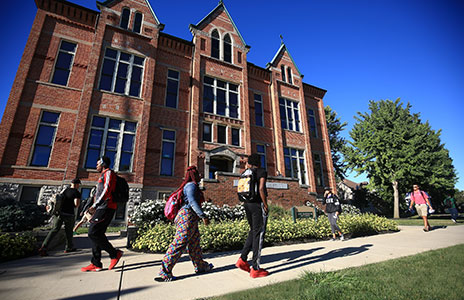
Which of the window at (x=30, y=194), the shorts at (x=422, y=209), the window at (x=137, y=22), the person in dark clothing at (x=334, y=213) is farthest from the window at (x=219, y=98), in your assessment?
the shorts at (x=422, y=209)

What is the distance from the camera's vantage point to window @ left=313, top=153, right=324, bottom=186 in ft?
62.3

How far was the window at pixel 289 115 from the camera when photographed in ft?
61.4

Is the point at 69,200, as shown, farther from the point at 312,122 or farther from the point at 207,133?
the point at 312,122

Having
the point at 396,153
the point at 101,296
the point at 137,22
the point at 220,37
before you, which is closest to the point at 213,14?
the point at 220,37

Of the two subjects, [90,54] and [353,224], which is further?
[90,54]

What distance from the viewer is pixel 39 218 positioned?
7176 mm

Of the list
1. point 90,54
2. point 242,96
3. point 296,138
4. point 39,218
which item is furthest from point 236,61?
Result: point 39,218

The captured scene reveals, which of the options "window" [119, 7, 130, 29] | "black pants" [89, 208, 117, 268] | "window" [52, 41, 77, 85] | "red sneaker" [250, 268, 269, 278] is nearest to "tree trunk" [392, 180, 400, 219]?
"red sneaker" [250, 268, 269, 278]

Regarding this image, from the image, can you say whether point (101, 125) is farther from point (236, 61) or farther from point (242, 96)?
point (236, 61)

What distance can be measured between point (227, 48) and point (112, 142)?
1209 cm

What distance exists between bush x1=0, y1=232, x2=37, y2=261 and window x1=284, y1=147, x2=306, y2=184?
1535 cm

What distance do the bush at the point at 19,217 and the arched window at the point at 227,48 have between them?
51.4ft

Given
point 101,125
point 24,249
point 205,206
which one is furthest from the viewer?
point 101,125

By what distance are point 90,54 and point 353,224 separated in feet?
55.7
